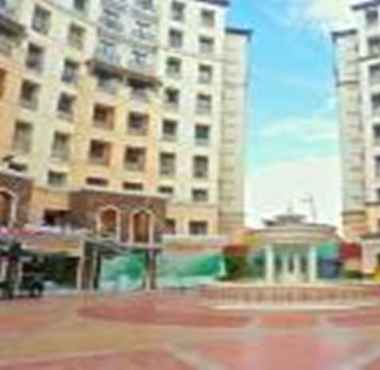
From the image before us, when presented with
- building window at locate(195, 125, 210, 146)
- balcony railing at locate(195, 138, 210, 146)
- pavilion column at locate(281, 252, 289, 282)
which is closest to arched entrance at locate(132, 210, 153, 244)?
balcony railing at locate(195, 138, 210, 146)

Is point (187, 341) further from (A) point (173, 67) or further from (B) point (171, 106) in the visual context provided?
(A) point (173, 67)

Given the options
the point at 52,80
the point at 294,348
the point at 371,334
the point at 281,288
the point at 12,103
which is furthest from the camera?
the point at 52,80

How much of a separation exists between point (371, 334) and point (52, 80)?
34470mm

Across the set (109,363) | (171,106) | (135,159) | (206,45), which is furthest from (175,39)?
(109,363)

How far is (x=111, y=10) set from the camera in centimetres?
4872

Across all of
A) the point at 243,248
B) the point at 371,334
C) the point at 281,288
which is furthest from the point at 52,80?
the point at 371,334

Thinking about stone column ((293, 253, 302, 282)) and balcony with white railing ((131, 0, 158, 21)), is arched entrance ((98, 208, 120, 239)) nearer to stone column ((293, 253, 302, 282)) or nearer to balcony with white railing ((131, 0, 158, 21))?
stone column ((293, 253, 302, 282))

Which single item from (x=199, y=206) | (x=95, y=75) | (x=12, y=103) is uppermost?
(x=95, y=75)

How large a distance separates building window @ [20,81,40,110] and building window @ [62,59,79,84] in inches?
108

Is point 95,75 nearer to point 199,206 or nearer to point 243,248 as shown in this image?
point 199,206

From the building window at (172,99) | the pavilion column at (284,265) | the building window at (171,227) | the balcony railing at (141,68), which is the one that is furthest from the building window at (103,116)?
the pavilion column at (284,265)

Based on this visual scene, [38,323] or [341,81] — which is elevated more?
[341,81]

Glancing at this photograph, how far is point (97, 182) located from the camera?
45531 mm

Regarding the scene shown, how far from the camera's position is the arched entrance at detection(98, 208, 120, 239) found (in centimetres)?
4200
